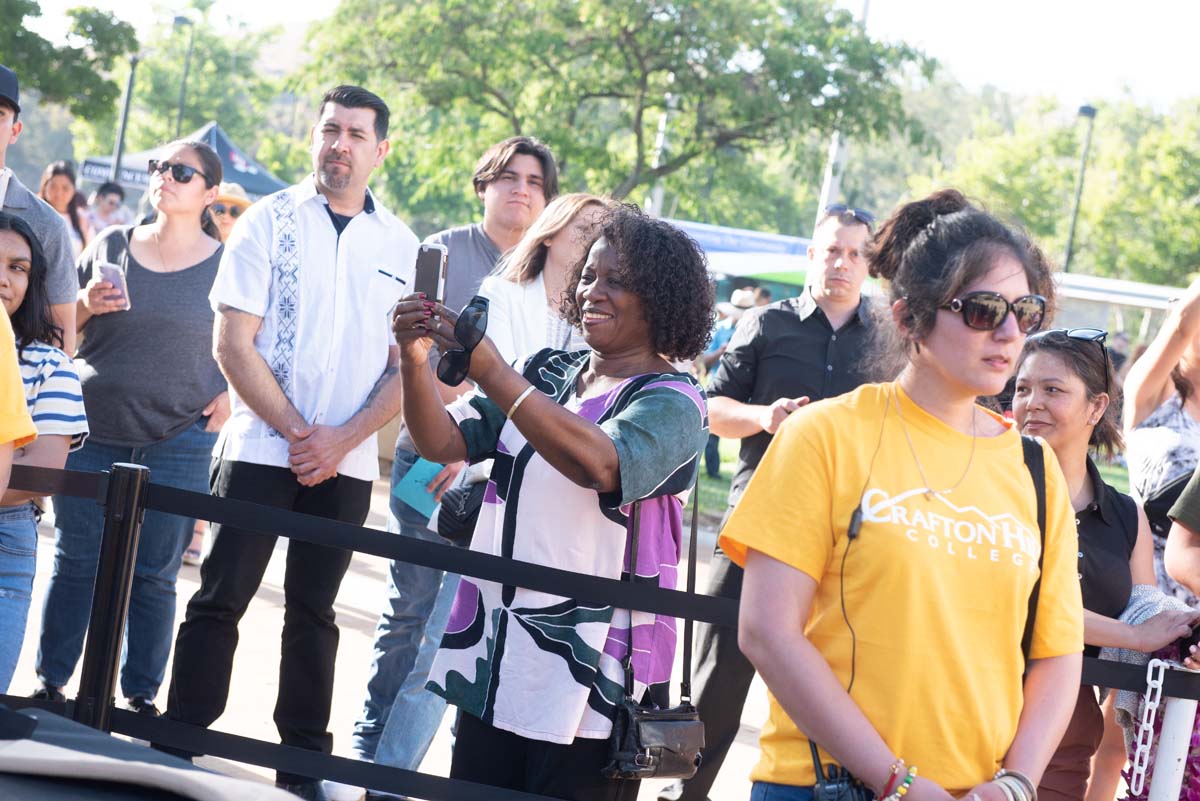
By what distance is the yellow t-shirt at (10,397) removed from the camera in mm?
3168

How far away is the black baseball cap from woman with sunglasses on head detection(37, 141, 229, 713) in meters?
0.67

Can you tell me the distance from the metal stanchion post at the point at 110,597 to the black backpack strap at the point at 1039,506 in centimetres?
225

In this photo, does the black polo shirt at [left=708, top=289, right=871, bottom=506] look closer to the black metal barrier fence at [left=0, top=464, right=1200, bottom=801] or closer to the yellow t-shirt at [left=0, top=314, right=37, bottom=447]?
the black metal barrier fence at [left=0, top=464, right=1200, bottom=801]

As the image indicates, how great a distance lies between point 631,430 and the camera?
9.77 feet

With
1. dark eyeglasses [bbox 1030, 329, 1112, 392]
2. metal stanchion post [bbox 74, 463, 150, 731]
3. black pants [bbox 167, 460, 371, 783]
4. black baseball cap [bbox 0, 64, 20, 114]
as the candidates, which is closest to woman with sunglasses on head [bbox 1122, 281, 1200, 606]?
dark eyeglasses [bbox 1030, 329, 1112, 392]

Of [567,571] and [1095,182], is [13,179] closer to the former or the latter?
[567,571]

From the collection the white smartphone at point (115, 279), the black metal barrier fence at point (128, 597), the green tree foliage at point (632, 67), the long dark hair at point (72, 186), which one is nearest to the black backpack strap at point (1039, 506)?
the black metal barrier fence at point (128, 597)

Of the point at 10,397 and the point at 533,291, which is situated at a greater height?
the point at 533,291

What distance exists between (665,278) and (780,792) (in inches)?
48.4

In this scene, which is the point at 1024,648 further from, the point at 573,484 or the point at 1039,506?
the point at 573,484

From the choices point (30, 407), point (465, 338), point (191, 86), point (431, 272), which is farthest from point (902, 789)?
point (191, 86)

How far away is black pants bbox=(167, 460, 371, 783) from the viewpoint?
4.51 m

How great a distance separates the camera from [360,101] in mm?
5059

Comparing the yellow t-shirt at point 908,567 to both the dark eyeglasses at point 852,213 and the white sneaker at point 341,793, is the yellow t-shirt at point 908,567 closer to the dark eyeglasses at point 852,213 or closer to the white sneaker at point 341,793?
the white sneaker at point 341,793
